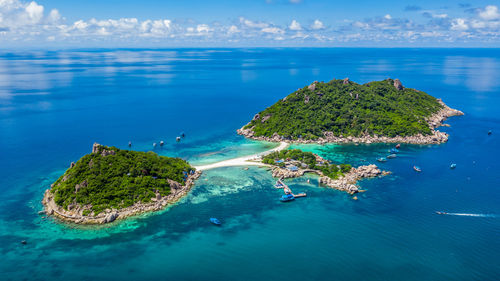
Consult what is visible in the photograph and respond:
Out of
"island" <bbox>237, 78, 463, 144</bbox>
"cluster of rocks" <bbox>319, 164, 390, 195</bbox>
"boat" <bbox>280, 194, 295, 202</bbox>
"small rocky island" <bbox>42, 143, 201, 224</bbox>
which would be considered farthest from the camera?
"island" <bbox>237, 78, 463, 144</bbox>

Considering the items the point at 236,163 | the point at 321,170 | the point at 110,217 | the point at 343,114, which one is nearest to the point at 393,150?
the point at 343,114

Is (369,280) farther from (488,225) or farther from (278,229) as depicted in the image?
(488,225)

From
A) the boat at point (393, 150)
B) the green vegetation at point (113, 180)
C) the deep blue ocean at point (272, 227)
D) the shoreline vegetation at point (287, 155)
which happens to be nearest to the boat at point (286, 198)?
the deep blue ocean at point (272, 227)

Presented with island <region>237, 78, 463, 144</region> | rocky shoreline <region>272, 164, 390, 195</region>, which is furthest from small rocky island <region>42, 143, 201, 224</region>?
island <region>237, 78, 463, 144</region>

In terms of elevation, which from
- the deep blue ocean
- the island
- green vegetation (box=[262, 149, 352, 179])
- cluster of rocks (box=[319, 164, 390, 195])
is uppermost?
the island

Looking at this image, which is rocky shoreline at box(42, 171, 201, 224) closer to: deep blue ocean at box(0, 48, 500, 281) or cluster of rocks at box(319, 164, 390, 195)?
deep blue ocean at box(0, 48, 500, 281)

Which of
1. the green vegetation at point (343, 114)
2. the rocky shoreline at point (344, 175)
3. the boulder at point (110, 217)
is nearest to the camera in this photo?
the boulder at point (110, 217)

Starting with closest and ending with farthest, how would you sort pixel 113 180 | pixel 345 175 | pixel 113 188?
1. pixel 113 188
2. pixel 113 180
3. pixel 345 175

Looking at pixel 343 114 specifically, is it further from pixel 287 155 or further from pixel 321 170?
pixel 321 170

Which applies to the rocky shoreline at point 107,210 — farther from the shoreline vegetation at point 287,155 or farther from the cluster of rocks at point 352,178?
the cluster of rocks at point 352,178
